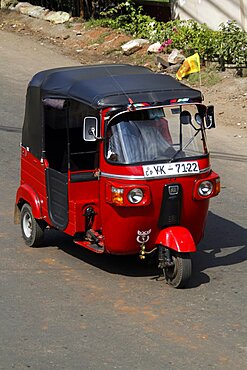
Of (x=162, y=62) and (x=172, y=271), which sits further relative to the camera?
(x=162, y=62)

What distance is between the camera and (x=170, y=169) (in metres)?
8.34

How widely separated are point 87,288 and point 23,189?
181cm

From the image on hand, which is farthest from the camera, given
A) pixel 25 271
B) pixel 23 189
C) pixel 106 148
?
pixel 23 189

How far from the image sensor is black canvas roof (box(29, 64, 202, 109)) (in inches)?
328

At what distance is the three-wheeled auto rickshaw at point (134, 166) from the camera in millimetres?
8281

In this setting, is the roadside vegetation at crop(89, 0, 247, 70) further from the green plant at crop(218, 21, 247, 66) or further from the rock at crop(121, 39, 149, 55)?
the rock at crop(121, 39, 149, 55)

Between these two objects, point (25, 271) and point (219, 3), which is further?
point (219, 3)

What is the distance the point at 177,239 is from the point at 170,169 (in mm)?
659

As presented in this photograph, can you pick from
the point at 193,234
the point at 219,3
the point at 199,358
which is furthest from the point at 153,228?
the point at 219,3

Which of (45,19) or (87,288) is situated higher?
(45,19)

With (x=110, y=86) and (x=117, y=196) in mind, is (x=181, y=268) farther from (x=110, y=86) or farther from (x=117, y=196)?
(x=110, y=86)

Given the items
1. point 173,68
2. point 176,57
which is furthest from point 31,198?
point 176,57

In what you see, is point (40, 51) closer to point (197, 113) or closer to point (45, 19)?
point (45, 19)

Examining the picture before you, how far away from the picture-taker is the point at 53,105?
9086mm
